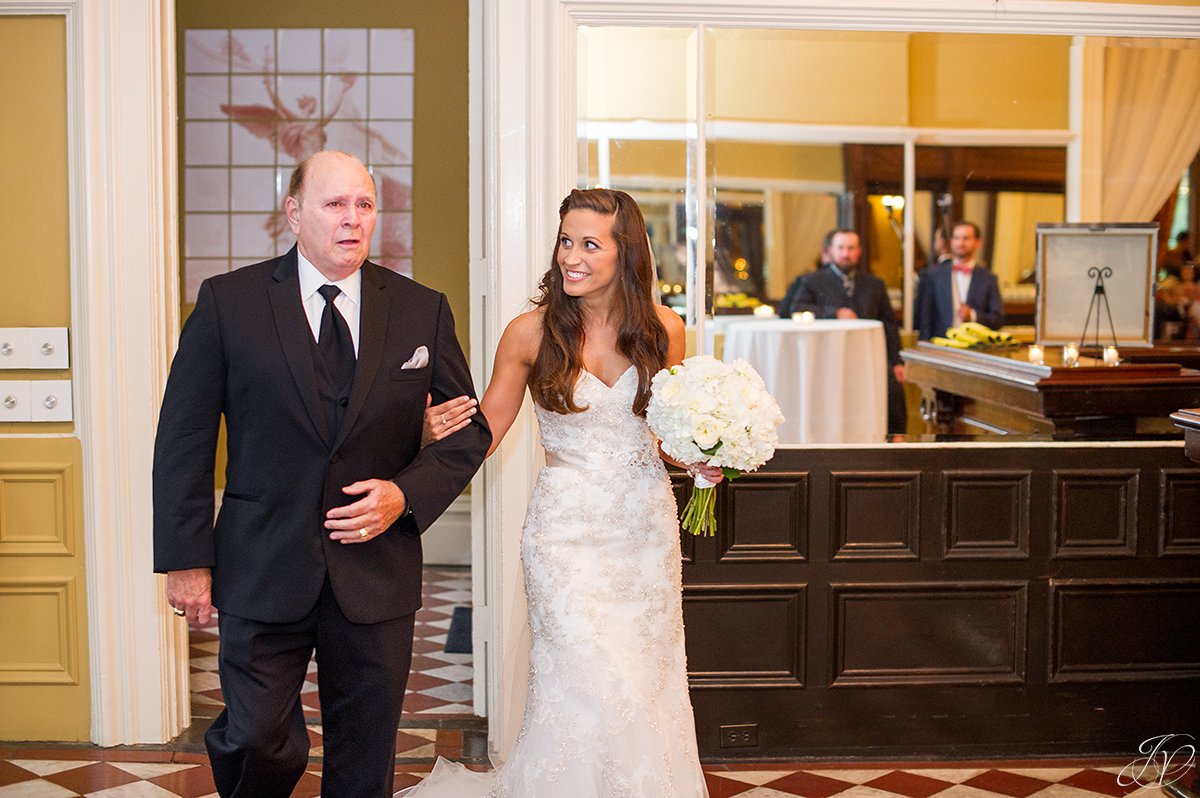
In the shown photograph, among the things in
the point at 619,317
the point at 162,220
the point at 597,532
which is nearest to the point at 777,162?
the point at 162,220

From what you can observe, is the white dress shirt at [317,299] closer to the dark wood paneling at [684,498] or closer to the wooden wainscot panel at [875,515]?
the dark wood paneling at [684,498]

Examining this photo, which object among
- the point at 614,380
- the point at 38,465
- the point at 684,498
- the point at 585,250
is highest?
the point at 585,250

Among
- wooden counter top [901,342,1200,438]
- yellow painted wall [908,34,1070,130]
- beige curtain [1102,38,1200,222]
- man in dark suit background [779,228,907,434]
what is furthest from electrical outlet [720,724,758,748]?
yellow painted wall [908,34,1070,130]

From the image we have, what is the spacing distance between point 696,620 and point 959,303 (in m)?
6.28

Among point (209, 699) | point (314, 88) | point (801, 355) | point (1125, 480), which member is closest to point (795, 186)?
point (801, 355)

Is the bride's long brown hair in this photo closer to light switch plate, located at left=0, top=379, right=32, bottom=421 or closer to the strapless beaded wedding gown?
the strapless beaded wedding gown

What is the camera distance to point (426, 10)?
767cm

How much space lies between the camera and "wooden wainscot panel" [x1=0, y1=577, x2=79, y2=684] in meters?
4.68

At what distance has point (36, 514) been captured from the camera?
468 cm

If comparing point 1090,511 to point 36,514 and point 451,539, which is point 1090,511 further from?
point 451,539

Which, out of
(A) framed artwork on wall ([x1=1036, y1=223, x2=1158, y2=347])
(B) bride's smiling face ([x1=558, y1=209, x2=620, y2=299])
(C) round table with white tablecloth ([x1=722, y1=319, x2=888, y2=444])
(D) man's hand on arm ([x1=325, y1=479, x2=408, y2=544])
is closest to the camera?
(D) man's hand on arm ([x1=325, y1=479, x2=408, y2=544])

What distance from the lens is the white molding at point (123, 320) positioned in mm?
4531

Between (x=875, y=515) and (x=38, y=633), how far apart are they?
305cm

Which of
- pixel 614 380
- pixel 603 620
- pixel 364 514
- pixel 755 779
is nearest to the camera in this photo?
pixel 364 514
